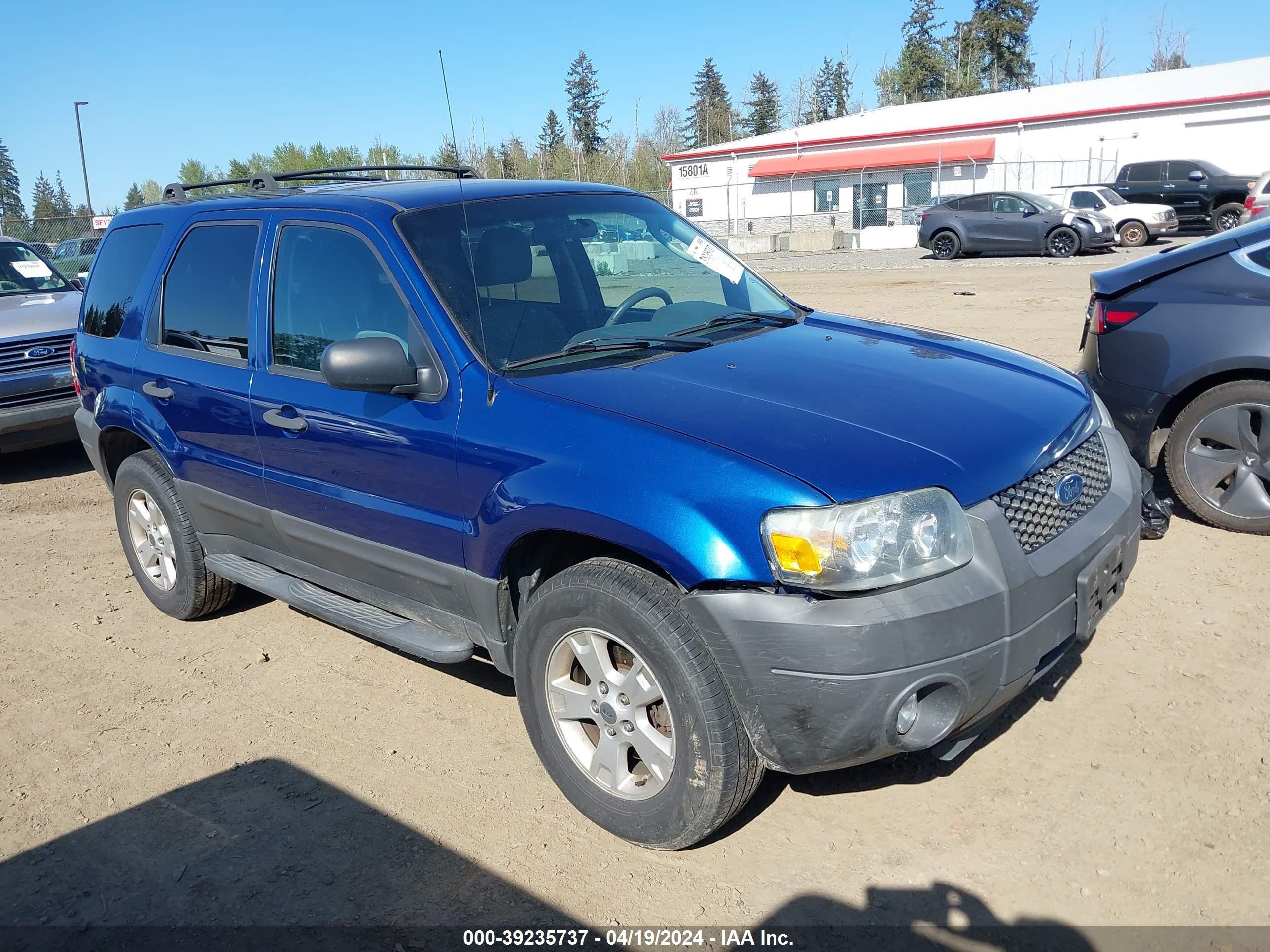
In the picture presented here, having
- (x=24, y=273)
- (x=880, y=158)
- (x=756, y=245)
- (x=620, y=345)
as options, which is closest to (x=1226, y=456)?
(x=620, y=345)

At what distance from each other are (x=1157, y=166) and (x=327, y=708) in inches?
1122

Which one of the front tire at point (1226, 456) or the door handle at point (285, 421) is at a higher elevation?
the door handle at point (285, 421)

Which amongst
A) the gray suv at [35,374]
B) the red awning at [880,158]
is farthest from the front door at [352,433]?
the red awning at [880,158]

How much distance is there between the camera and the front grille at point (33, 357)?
26.1 ft

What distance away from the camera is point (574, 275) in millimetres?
4035

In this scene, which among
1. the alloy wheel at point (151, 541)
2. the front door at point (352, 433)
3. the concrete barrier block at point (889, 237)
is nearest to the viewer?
the front door at point (352, 433)

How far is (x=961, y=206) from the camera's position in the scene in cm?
2486

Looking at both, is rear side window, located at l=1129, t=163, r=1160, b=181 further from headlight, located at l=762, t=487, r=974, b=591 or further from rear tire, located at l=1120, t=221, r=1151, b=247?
headlight, located at l=762, t=487, r=974, b=591

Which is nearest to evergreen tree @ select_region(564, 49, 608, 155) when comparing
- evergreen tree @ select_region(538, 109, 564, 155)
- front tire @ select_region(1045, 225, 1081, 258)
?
evergreen tree @ select_region(538, 109, 564, 155)

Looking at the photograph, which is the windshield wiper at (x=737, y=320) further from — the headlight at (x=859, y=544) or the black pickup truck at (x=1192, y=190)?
the black pickup truck at (x=1192, y=190)

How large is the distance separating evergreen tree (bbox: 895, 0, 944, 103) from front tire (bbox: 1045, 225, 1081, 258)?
2352 inches

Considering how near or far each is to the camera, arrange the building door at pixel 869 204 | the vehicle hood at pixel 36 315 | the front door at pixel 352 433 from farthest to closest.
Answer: the building door at pixel 869 204 → the vehicle hood at pixel 36 315 → the front door at pixel 352 433

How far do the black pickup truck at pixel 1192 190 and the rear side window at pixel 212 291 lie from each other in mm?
25764

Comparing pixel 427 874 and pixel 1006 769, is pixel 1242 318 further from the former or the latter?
pixel 427 874
